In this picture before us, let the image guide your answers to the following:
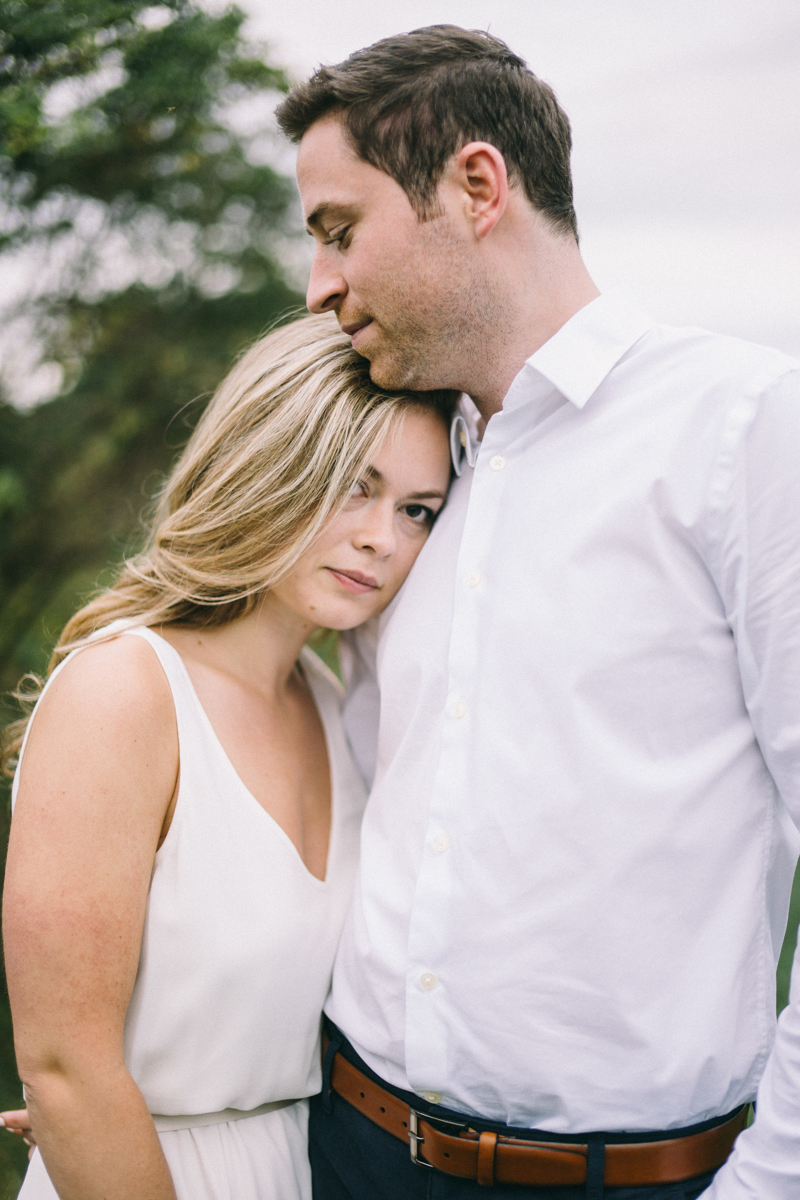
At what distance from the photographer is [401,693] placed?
70.7 inches

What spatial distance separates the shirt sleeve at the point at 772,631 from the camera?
1260 millimetres

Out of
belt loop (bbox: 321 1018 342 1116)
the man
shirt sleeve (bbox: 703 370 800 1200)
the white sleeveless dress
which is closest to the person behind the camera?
shirt sleeve (bbox: 703 370 800 1200)

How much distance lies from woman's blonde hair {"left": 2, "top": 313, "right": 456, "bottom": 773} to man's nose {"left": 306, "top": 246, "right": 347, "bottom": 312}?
0.68 ft

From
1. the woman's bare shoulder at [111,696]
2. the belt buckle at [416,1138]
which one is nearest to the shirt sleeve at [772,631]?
the belt buckle at [416,1138]

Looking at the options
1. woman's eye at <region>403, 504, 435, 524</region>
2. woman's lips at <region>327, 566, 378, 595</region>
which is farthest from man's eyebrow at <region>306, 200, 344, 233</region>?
woman's lips at <region>327, 566, 378, 595</region>

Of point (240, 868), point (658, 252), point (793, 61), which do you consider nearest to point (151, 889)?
point (240, 868)

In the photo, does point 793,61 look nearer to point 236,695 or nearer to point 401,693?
point 401,693

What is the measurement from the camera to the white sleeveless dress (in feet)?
5.44

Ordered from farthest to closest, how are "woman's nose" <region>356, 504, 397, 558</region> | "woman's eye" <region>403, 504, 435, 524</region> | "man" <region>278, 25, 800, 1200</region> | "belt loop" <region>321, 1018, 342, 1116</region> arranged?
1. "woman's eye" <region>403, 504, 435, 524</region>
2. "woman's nose" <region>356, 504, 397, 558</region>
3. "belt loop" <region>321, 1018, 342, 1116</region>
4. "man" <region>278, 25, 800, 1200</region>

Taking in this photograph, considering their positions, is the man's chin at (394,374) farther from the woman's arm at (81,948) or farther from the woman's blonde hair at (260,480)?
the woman's arm at (81,948)

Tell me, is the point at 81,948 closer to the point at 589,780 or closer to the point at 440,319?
the point at 589,780

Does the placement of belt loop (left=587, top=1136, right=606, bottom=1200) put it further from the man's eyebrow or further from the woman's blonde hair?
the man's eyebrow

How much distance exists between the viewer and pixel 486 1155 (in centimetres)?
144

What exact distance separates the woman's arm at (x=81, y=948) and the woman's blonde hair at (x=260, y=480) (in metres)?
0.38
